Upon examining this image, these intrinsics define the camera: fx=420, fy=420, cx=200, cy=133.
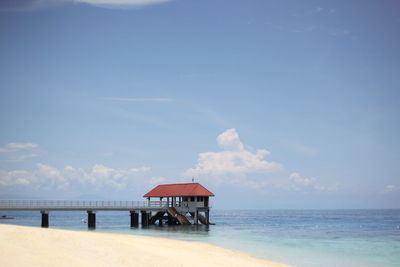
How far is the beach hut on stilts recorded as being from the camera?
48500mm

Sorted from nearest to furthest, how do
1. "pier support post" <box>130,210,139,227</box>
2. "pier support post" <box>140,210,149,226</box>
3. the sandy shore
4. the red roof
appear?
the sandy shore < the red roof < "pier support post" <box>140,210,149,226</box> < "pier support post" <box>130,210,139,227</box>

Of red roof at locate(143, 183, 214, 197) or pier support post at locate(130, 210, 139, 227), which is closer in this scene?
red roof at locate(143, 183, 214, 197)

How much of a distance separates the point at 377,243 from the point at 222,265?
22998 mm

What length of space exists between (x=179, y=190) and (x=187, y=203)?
186 centimetres

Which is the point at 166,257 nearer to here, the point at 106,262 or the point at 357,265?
the point at 106,262

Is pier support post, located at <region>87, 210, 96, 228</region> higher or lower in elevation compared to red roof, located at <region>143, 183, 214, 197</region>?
lower

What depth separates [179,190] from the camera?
4991 centimetres

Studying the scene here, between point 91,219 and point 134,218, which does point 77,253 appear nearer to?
point 91,219

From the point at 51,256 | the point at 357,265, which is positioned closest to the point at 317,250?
the point at 357,265

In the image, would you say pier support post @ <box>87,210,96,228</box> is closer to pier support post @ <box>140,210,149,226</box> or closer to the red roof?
pier support post @ <box>140,210,149,226</box>

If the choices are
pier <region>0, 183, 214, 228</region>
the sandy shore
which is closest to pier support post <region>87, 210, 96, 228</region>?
pier <region>0, 183, 214, 228</region>

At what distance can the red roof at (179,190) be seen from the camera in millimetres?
48438

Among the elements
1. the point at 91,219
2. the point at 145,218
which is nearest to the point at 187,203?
the point at 145,218

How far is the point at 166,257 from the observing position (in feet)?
63.1
